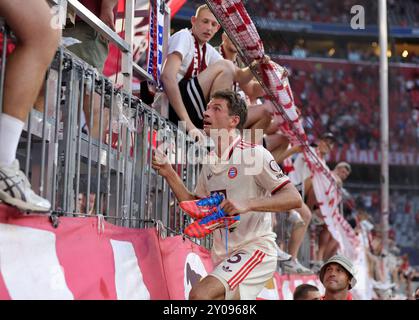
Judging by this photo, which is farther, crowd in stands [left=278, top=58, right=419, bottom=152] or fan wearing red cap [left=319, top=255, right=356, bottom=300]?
→ crowd in stands [left=278, top=58, right=419, bottom=152]

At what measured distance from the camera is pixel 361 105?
3362cm

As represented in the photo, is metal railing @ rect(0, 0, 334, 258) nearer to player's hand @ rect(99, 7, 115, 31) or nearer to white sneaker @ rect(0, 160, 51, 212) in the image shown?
player's hand @ rect(99, 7, 115, 31)

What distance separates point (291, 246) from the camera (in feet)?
31.3

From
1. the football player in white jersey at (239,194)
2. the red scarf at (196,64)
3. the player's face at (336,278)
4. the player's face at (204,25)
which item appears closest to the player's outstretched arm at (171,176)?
the football player in white jersey at (239,194)

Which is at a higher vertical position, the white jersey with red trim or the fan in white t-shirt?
the fan in white t-shirt

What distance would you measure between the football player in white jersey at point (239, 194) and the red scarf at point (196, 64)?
2031 millimetres

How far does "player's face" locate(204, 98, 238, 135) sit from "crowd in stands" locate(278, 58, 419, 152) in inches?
→ 1095

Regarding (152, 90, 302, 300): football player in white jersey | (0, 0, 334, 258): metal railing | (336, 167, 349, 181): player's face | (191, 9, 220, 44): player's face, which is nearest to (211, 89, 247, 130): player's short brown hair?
(152, 90, 302, 300): football player in white jersey

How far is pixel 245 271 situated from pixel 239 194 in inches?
17.5

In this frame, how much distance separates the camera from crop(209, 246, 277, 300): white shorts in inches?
167

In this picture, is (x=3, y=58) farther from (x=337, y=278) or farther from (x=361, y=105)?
(x=361, y=105)

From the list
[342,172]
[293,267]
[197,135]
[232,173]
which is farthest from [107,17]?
[342,172]

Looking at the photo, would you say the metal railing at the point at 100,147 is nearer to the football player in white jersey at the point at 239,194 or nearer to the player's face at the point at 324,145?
the football player in white jersey at the point at 239,194
